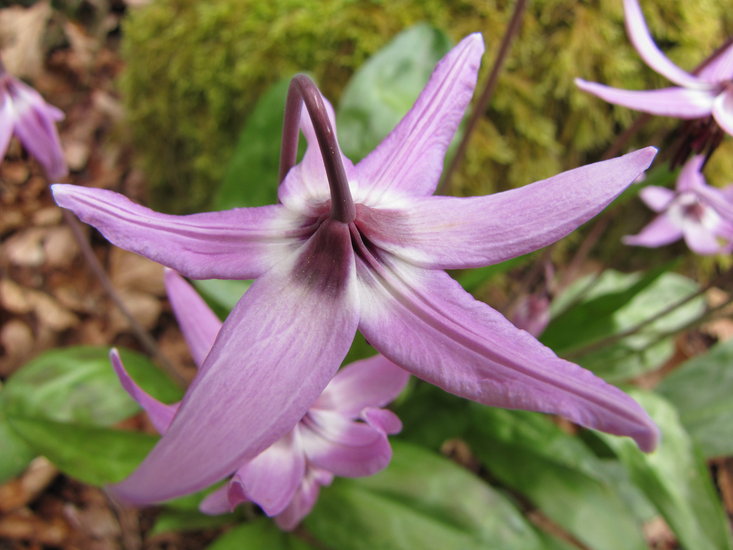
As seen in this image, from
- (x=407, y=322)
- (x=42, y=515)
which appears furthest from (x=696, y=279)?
(x=42, y=515)

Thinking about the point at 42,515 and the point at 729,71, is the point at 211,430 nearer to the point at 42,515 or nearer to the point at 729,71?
the point at 729,71

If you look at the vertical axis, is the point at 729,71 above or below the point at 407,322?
above

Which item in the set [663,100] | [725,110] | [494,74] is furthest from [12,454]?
[725,110]

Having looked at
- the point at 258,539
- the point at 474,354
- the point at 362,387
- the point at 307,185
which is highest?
the point at 307,185

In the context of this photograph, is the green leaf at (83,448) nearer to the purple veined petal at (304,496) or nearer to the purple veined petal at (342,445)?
the purple veined petal at (304,496)

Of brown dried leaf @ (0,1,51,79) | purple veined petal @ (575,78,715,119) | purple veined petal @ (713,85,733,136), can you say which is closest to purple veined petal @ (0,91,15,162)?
purple veined petal @ (575,78,715,119)

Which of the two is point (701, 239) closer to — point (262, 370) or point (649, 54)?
point (649, 54)
